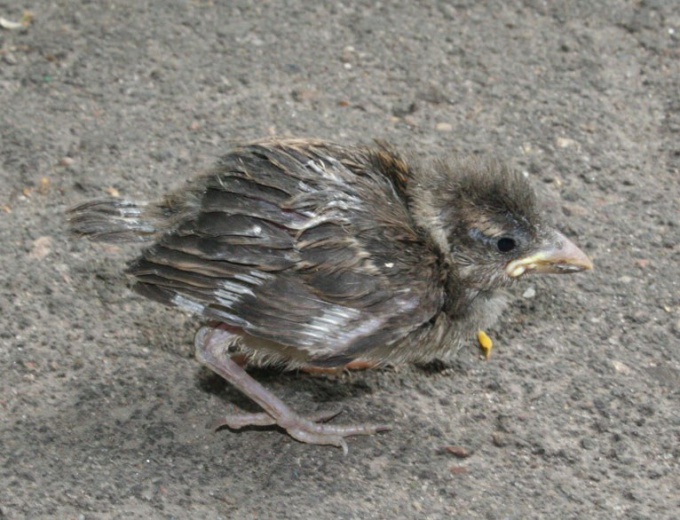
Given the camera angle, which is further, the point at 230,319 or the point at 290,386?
the point at 290,386

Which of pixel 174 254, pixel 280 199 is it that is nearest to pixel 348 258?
pixel 280 199

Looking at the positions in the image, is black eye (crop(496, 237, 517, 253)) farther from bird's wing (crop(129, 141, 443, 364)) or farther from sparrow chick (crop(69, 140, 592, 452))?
bird's wing (crop(129, 141, 443, 364))

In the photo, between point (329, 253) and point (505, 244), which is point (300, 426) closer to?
point (329, 253)

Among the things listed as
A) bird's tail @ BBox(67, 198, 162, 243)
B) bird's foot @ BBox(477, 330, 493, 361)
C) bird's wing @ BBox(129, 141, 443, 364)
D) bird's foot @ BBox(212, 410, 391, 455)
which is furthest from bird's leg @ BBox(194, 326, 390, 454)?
bird's foot @ BBox(477, 330, 493, 361)

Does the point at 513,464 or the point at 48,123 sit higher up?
the point at 513,464

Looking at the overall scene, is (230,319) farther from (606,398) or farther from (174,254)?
(606,398)

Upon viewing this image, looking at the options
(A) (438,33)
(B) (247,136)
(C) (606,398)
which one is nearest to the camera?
(C) (606,398)

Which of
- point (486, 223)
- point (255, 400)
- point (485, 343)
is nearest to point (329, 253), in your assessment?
point (486, 223)
